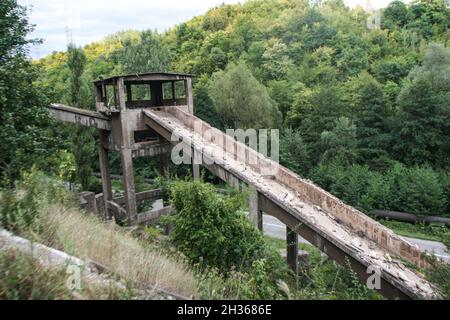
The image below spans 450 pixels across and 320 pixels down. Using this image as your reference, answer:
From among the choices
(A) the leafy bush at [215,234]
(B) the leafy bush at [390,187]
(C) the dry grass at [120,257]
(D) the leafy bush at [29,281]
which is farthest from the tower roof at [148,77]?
(B) the leafy bush at [390,187]

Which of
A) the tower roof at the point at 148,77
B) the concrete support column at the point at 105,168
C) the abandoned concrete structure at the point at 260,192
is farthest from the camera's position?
the concrete support column at the point at 105,168

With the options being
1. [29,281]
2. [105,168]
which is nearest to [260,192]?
[29,281]

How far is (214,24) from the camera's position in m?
53.6

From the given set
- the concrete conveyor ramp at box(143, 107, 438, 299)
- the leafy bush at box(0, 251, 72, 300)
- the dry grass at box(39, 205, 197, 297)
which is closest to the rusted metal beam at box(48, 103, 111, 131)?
the concrete conveyor ramp at box(143, 107, 438, 299)

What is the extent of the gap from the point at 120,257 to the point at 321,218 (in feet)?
17.0

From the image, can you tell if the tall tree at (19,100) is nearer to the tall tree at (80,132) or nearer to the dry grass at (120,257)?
the dry grass at (120,257)

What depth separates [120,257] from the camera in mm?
4113

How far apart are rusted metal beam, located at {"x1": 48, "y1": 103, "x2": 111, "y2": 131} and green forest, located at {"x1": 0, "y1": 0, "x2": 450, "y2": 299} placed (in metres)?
1.25

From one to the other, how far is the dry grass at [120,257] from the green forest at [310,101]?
54cm

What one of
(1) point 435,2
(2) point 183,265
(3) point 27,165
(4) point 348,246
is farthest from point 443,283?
(1) point 435,2

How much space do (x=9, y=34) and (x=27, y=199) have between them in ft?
16.6

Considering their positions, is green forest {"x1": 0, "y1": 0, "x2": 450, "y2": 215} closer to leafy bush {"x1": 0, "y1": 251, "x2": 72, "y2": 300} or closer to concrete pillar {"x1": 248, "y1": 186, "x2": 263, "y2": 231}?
leafy bush {"x1": 0, "y1": 251, "x2": 72, "y2": 300}

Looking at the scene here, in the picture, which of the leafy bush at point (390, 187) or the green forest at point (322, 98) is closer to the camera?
the green forest at point (322, 98)

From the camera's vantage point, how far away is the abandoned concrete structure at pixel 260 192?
694 cm
